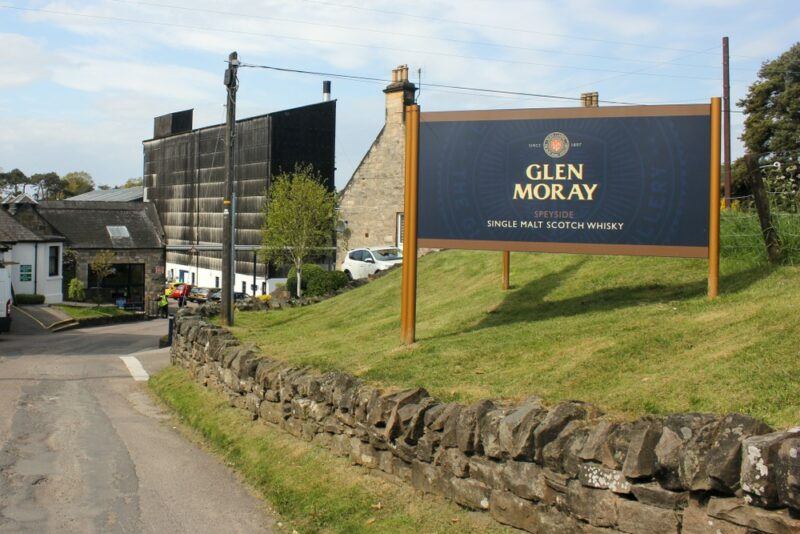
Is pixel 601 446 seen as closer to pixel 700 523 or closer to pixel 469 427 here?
pixel 700 523

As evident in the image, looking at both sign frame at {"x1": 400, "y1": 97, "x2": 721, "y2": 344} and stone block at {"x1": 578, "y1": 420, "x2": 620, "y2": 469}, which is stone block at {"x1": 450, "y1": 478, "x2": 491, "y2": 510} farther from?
sign frame at {"x1": 400, "y1": 97, "x2": 721, "y2": 344}

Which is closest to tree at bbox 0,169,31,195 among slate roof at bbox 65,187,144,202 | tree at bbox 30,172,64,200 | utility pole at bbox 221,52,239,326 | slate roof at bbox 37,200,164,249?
tree at bbox 30,172,64,200

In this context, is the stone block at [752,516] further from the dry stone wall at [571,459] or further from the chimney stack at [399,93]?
the chimney stack at [399,93]

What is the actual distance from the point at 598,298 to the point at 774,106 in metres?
39.3

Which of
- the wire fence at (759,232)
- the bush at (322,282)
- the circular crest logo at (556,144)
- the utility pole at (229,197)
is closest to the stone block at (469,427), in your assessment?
the circular crest logo at (556,144)

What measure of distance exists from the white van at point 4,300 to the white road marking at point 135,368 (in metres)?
10.9

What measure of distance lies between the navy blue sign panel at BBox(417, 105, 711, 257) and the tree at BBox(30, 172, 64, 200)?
15666 cm

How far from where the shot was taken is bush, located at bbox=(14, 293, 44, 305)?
48000 millimetres

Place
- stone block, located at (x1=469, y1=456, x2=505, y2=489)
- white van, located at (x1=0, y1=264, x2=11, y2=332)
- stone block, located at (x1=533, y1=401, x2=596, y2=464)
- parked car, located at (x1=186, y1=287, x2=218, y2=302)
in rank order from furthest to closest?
parked car, located at (x1=186, y1=287, x2=218, y2=302), white van, located at (x1=0, y1=264, x2=11, y2=332), stone block, located at (x1=469, y1=456, x2=505, y2=489), stone block, located at (x1=533, y1=401, x2=596, y2=464)

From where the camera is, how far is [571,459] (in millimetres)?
6328

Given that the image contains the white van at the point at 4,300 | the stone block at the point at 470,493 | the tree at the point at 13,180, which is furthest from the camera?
the tree at the point at 13,180

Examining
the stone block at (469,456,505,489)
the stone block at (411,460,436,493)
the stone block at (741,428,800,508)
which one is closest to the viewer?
the stone block at (741,428,800,508)

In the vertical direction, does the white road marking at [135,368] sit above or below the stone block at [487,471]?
below

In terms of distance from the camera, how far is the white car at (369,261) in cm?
3278
